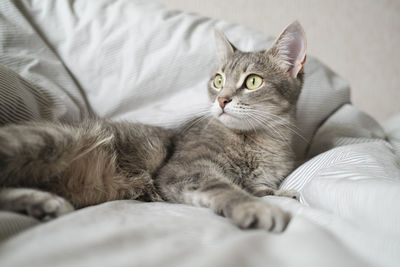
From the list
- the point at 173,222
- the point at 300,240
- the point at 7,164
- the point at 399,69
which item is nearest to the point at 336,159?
the point at 300,240

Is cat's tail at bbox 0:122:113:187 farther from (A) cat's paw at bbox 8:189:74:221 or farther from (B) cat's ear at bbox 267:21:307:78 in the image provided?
(B) cat's ear at bbox 267:21:307:78

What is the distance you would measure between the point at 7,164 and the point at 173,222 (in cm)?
44

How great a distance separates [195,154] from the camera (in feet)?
3.34

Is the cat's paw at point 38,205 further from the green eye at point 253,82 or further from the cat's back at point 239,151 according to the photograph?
the green eye at point 253,82

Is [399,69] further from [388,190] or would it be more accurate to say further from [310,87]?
[388,190]

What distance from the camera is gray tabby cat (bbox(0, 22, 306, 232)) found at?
26.4 inches

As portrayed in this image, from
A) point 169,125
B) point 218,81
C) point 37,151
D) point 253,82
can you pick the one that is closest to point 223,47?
point 218,81

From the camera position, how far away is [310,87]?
141cm

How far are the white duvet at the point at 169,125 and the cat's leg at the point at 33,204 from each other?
0.04 m

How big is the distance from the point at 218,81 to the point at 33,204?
0.85 meters

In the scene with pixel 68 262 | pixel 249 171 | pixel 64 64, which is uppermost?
pixel 64 64

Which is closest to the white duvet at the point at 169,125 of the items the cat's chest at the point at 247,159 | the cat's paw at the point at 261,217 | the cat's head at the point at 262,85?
the cat's paw at the point at 261,217

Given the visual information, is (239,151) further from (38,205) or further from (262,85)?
(38,205)

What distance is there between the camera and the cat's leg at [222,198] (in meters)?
0.63
